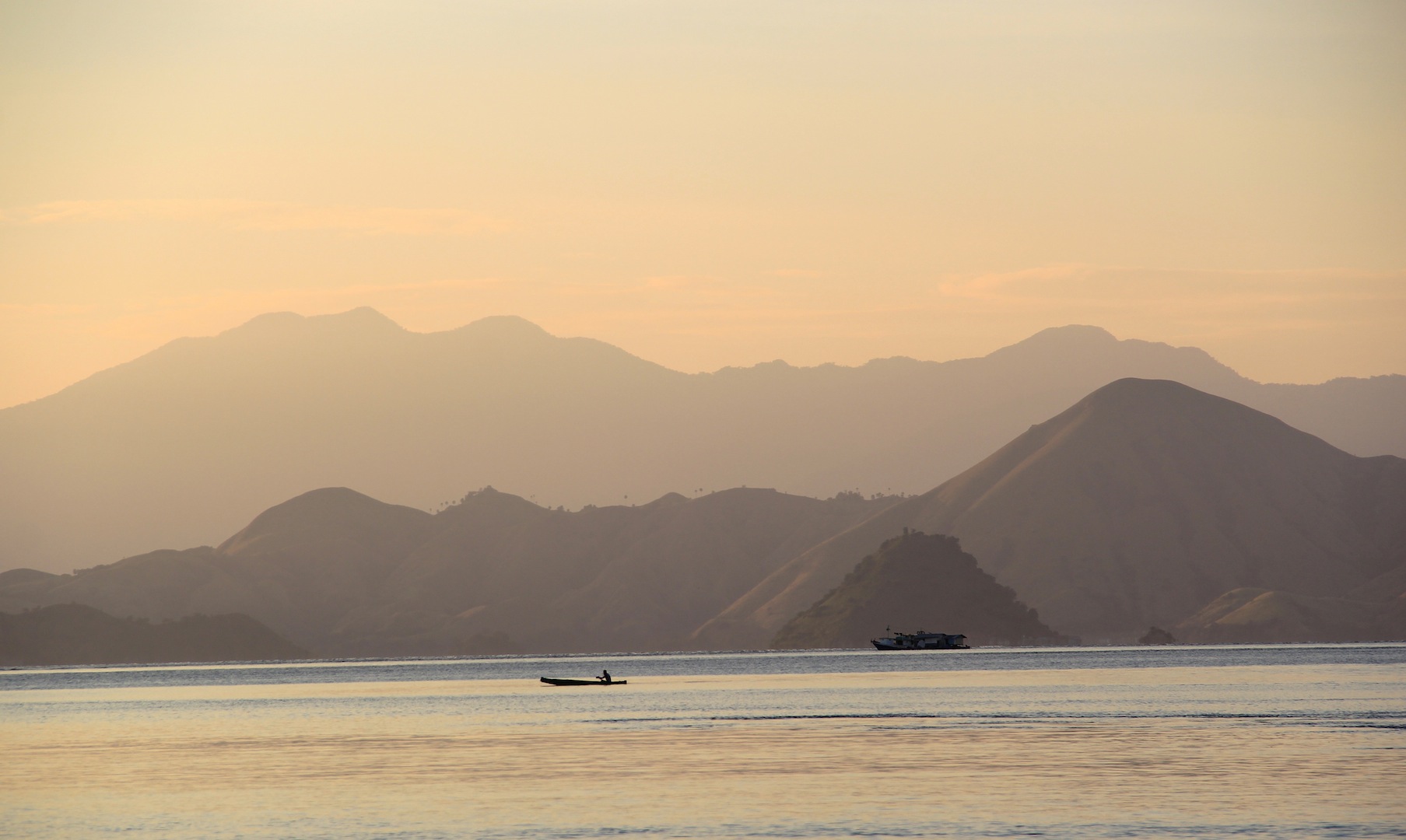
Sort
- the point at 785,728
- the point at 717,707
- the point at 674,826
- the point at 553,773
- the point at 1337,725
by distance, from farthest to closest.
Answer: the point at 717,707 < the point at 785,728 < the point at 1337,725 < the point at 553,773 < the point at 674,826

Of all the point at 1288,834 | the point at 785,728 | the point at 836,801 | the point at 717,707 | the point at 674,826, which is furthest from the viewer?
the point at 717,707

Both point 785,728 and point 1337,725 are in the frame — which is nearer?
point 1337,725

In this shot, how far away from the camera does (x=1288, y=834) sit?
59.2 m

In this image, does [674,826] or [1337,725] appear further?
[1337,725]

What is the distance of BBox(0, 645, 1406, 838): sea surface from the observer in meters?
66.0

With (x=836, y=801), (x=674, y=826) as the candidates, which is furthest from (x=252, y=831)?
(x=836, y=801)

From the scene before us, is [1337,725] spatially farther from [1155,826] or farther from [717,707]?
[717,707]

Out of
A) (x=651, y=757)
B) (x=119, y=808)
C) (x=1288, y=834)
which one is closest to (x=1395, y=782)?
(x=1288, y=834)

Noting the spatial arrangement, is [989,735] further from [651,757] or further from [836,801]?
[836,801]

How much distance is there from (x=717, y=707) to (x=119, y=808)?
84.2 meters

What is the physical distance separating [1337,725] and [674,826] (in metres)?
59.2

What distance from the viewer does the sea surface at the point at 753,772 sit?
6600cm

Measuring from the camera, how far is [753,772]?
86.2 m

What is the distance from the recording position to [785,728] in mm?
119625
